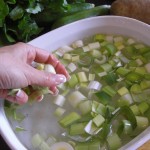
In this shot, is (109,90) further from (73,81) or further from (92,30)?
(92,30)

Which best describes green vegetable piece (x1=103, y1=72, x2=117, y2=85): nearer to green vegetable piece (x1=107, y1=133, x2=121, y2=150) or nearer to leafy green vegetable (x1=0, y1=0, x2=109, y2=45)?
green vegetable piece (x1=107, y1=133, x2=121, y2=150)

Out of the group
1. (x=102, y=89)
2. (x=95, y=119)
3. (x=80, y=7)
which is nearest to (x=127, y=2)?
(x=80, y=7)

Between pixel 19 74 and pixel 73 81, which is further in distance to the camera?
pixel 73 81

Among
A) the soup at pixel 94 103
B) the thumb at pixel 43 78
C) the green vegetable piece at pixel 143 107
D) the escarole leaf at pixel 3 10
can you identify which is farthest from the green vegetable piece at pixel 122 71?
the escarole leaf at pixel 3 10

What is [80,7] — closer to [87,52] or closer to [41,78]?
[87,52]

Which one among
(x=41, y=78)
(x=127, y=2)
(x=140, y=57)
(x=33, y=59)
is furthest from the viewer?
(x=127, y=2)

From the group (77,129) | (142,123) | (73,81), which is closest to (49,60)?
(73,81)

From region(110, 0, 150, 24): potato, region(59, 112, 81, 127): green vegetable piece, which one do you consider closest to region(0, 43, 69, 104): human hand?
region(59, 112, 81, 127): green vegetable piece
